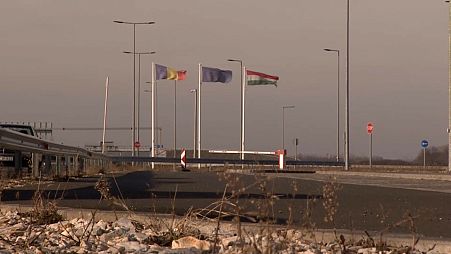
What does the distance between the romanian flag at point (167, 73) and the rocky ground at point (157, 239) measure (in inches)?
2504

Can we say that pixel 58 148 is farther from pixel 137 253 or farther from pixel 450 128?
pixel 450 128

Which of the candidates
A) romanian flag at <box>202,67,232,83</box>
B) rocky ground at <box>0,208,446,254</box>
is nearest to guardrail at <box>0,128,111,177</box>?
rocky ground at <box>0,208,446,254</box>

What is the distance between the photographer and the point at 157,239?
275 inches

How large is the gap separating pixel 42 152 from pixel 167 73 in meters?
51.7

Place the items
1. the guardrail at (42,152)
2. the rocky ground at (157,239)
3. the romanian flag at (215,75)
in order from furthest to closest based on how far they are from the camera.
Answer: the romanian flag at (215,75), the guardrail at (42,152), the rocky ground at (157,239)

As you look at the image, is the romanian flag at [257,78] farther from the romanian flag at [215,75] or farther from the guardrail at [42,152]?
the guardrail at [42,152]

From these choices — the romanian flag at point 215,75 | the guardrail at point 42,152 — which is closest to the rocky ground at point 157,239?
the guardrail at point 42,152

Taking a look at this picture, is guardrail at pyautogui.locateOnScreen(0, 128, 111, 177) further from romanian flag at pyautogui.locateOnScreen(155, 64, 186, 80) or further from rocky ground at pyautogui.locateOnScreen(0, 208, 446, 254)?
romanian flag at pyautogui.locateOnScreen(155, 64, 186, 80)

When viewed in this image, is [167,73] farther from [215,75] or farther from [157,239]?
[157,239]

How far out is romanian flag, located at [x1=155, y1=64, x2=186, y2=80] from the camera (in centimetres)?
7150

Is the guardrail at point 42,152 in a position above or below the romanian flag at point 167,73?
below

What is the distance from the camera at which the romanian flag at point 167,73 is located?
71.5 meters

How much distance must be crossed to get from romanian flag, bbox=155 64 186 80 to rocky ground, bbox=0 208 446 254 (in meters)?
63.6

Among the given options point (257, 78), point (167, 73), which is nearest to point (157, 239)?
point (257, 78)
